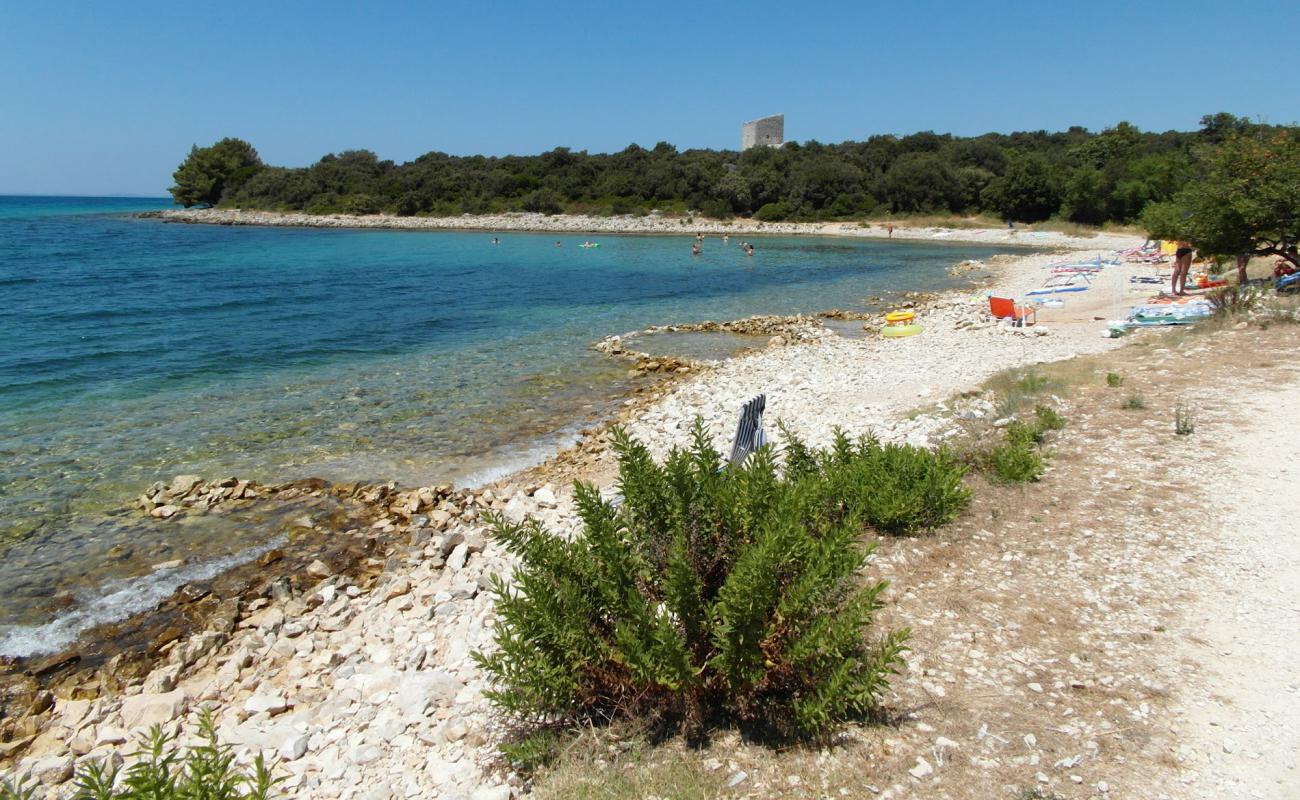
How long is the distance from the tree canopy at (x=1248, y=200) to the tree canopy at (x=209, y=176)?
127 meters

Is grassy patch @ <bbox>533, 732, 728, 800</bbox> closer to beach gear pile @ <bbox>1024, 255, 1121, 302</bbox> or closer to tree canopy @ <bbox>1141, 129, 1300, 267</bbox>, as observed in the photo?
tree canopy @ <bbox>1141, 129, 1300, 267</bbox>

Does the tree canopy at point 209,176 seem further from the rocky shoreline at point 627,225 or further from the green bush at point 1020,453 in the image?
the green bush at point 1020,453

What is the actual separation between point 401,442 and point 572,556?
870cm

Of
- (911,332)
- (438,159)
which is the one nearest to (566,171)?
(438,159)

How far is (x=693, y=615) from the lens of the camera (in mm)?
4008

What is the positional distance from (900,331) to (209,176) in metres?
126

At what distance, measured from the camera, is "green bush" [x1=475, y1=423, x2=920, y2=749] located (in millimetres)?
3779

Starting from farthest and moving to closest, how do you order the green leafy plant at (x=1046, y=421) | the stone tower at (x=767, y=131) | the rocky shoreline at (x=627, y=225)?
1. the stone tower at (x=767, y=131)
2. the rocky shoreline at (x=627, y=225)
3. the green leafy plant at (x=1046, y=421)

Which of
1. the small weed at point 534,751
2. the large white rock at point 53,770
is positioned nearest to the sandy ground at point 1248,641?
the small weed at point 534,751

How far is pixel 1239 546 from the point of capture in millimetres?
5836

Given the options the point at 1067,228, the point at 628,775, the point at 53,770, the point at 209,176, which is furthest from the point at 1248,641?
the point at 209,176

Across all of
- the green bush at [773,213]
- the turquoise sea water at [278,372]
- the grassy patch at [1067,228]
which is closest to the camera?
the turquoise sea water at [278,372]

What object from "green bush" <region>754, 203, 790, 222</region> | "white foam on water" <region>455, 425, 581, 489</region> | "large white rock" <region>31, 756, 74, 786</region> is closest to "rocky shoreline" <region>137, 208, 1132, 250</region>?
"green bush" <region>754, 203, 790, 222</region>

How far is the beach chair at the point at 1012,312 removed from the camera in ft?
62.5
